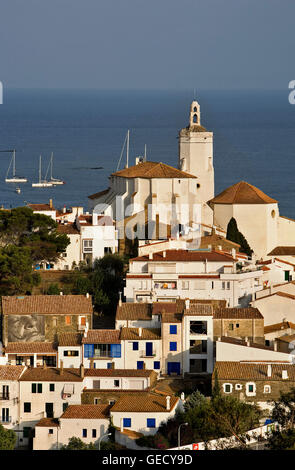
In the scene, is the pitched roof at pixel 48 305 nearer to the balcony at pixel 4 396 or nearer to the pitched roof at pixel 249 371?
the balcony at pixel 4 396

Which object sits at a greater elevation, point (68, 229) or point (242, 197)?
point (242, 197)

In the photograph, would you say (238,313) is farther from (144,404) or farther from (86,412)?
(86,412)

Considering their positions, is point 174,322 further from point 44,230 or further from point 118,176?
point 118,176

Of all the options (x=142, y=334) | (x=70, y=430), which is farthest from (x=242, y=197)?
(x=70, y=430)

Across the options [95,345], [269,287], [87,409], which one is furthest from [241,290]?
[87,409]

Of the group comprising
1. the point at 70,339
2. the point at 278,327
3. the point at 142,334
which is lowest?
the point at 70,339

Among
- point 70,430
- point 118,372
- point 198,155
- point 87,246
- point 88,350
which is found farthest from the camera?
point 198,155

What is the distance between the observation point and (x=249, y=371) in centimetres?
2936

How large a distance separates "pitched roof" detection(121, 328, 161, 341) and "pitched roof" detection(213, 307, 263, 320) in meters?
1.44

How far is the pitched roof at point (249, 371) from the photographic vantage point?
95.4 ft

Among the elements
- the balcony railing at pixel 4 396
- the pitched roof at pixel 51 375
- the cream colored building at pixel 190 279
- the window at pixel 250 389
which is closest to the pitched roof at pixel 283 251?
the cream colored building at pixel 190 279

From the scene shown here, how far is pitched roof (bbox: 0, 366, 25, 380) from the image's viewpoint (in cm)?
2948

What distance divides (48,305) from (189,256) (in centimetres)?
489

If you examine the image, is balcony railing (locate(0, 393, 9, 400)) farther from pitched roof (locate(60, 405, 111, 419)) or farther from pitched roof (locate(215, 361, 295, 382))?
pitched roof (locate(215, 361, 295, 382))
